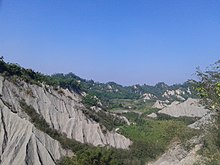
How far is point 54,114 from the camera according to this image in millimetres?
32062

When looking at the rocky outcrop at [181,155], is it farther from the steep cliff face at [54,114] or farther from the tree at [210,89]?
the steep cliff face at [54,114]

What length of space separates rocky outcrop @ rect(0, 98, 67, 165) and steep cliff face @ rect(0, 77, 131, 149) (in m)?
2.90

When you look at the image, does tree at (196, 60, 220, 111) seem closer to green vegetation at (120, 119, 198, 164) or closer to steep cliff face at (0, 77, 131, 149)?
green vegetation at (120, 119, 198, 164)

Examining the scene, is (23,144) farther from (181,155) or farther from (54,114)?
(181,155)

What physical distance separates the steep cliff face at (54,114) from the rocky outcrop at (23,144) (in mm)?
2903

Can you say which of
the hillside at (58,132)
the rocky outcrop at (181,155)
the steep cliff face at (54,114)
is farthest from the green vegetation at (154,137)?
the steep cliff face at (54,114)

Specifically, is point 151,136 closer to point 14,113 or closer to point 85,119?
point 85,119

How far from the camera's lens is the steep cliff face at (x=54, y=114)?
97.8 ft

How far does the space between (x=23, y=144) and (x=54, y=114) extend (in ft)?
29.1

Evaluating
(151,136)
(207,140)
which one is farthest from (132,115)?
(207,140)

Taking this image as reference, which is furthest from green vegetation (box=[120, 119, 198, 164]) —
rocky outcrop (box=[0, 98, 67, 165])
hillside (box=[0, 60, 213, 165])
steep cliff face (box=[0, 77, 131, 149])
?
rocky outcrop (box=[0, 98, 67, 165])

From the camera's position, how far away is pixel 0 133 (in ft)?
79.4

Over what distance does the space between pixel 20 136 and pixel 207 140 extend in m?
16.6

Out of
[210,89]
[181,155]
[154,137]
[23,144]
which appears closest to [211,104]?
[210,89]
